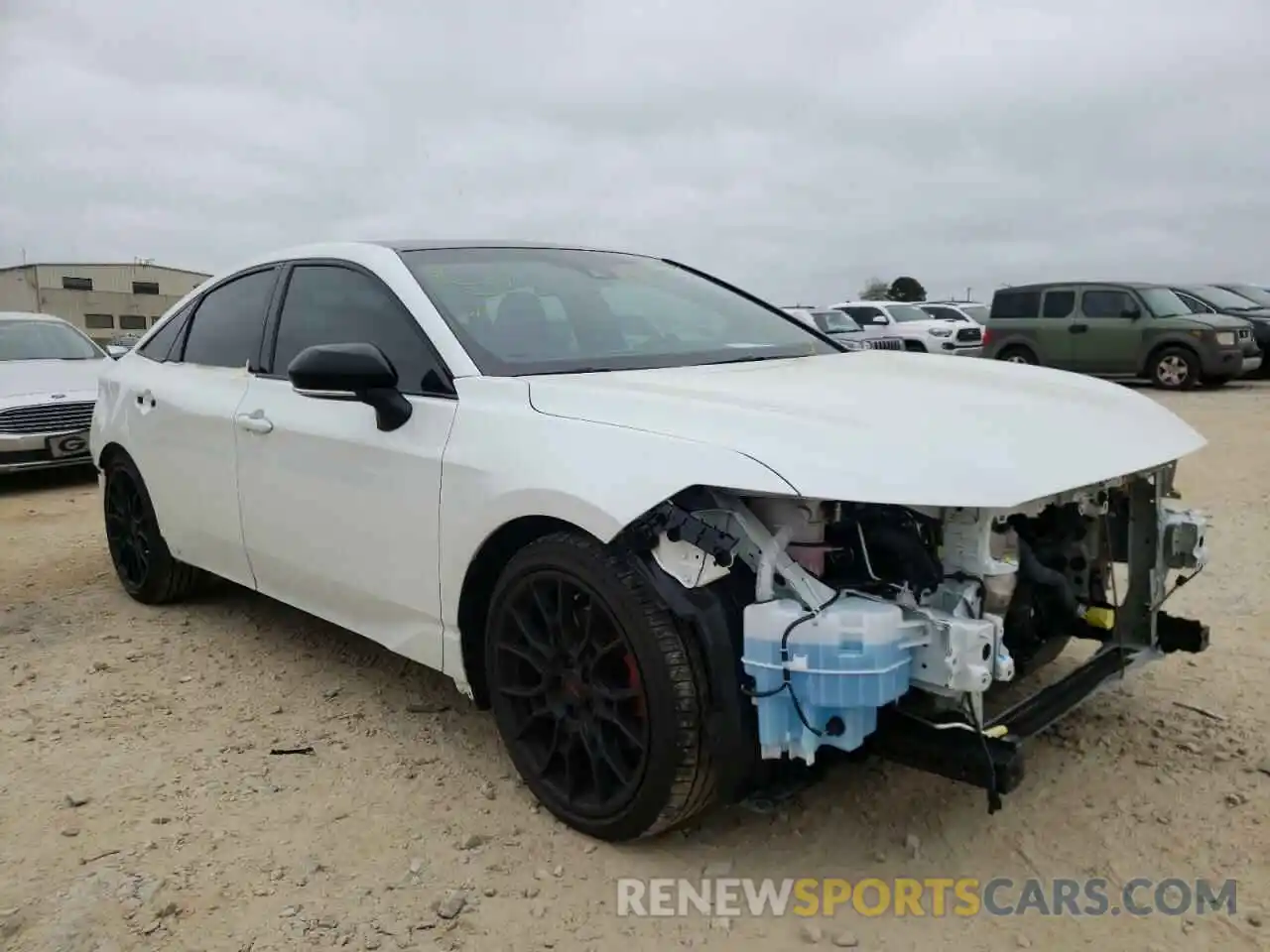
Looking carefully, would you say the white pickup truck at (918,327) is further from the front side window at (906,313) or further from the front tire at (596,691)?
the front tire at (596,691)

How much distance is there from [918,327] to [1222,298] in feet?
16.8

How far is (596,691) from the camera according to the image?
2643 millimetres

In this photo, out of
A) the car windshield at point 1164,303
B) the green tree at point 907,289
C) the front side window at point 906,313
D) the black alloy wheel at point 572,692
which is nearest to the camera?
the black alloy wheel at point 572,692

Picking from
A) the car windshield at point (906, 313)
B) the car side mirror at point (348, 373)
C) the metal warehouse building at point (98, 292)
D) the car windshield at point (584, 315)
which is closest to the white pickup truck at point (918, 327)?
the car windshield at point (906, 313)

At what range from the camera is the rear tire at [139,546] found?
187 inches

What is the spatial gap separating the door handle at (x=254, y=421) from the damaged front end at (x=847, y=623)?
1.79m

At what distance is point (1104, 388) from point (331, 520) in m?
2.50

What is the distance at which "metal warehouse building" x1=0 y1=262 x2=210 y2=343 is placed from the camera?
45.2 metres

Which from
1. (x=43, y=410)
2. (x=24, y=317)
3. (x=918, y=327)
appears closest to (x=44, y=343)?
(x=24, y=317)

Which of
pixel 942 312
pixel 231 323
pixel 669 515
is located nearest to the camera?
pixel 669 515

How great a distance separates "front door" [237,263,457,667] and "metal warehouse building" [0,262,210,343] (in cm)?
4475

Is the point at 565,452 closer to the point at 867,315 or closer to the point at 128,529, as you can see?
the point at 128,529

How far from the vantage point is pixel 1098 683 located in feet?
9.53

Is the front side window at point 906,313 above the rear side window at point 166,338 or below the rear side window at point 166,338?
above
